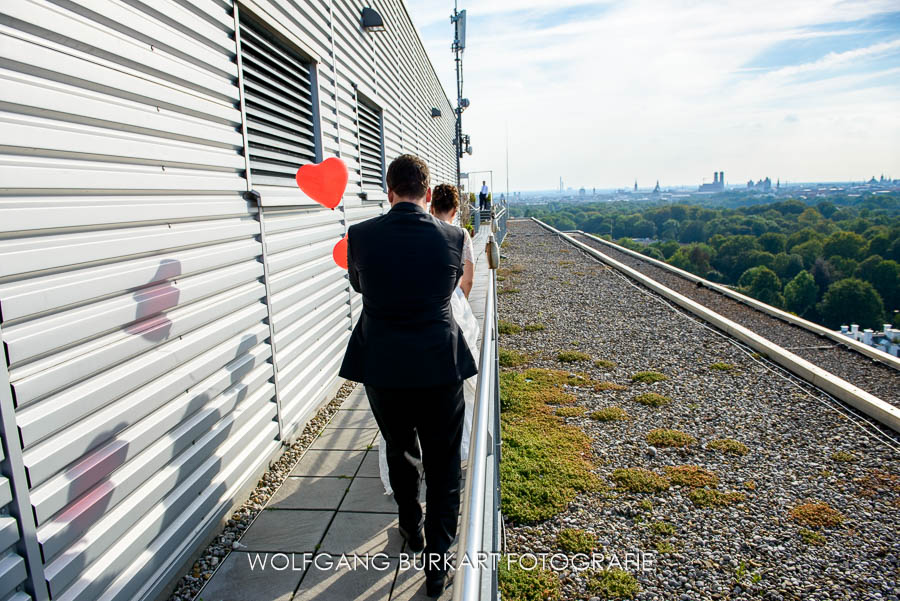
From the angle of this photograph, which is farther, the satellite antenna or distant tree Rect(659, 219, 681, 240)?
distant tree Rect(659, 219, 681, 240)

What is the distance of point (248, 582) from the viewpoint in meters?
2.65

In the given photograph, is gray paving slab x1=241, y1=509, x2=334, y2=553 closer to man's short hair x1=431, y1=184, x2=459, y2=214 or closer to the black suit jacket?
the black suit jacket

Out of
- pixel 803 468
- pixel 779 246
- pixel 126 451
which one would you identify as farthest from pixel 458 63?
pixel 779 246

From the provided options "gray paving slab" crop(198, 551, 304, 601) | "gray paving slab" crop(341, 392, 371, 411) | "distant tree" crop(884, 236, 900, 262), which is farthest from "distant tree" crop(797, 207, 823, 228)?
"gray paving slab" crop(198, 551, 304, 601)

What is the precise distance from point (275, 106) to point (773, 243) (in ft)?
326

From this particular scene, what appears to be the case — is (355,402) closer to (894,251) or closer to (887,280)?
(887,280)

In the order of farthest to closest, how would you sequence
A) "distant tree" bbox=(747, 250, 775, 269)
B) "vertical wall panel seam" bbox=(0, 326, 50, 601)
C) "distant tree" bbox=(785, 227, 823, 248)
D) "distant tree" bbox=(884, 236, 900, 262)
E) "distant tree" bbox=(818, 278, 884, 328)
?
"distant tree" bbox=(785, 227, 823, 248) → "distant tree" bbox=(747, 250, 775, 269) → "distant tree" bbox=(884, 236, 900, 262) → "distant tree" bbox=(818, 278, 884, 328) → "vertical wall panel seam" bbox=(0, 326, 50, 601)

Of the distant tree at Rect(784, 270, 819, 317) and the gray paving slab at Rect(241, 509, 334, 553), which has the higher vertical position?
the gray paving slab at Rect(241, 509, 334, 553)

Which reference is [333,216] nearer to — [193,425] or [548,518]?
[193,425]

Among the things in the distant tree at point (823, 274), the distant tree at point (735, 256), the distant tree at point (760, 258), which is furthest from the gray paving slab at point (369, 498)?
the distant tree at point (735, 256)

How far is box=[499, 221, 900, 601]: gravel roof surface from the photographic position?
10.9ft

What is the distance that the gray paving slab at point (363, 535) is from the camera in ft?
9.57

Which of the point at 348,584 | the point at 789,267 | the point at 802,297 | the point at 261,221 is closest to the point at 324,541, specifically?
the point at 348,584

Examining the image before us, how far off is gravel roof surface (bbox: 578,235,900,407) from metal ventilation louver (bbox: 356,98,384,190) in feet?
23.7
